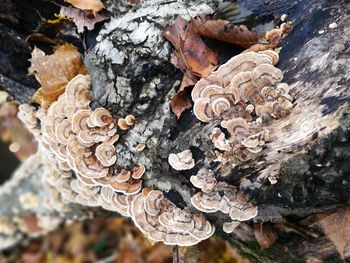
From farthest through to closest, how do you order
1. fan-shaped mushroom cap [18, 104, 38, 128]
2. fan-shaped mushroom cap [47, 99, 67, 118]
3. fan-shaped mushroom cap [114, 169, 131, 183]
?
fan-shaped mushroom cap [18, 104, 38, 128]
fan-shaped mushroom cap [47, 99, 67, 118]
fan-shaped mushroom cap [114, 169, 131, 183]

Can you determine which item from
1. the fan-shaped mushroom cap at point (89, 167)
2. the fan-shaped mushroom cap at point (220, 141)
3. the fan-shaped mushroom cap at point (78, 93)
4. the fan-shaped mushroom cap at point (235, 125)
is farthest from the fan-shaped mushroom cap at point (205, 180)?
the fan-shaped mushroom cap at point (78, 93)

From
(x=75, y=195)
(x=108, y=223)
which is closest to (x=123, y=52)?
(x=75, y=195)

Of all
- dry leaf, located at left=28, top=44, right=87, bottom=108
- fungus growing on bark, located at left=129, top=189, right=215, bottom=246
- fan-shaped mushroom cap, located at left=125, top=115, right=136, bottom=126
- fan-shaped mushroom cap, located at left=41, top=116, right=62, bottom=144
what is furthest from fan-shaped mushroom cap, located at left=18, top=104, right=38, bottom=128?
fungus growing on bark, located at left=129, top=189, right=215, bottom=246

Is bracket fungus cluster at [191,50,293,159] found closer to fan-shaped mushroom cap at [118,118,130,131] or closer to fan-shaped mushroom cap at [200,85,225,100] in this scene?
fan-shaped mushroom cap at [200,85,225,100]

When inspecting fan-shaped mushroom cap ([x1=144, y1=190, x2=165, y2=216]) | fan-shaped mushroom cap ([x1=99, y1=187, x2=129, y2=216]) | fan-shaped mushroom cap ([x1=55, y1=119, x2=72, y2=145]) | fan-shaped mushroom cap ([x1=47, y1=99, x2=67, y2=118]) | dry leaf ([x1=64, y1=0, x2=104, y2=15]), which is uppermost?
dry leaf ([x1=64, y1=0, x2=104, y2=15])

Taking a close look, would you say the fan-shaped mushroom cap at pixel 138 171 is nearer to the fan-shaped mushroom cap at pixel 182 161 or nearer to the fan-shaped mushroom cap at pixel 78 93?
the fan-shaped mushroom cap at pixel 182 161

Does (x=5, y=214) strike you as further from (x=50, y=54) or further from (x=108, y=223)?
(x=50, y=54)
